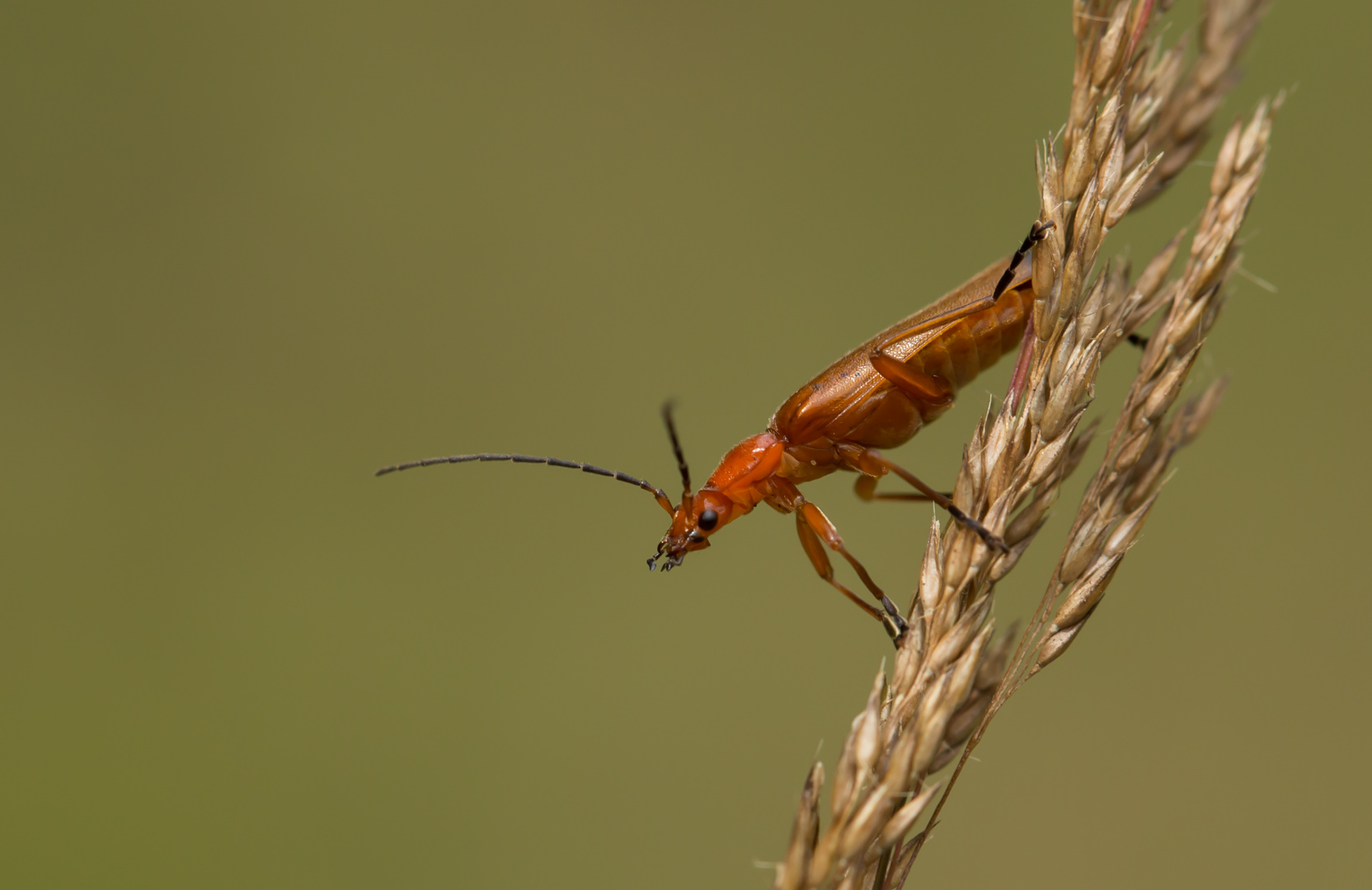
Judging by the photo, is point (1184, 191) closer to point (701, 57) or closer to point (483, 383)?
point (701, 57)

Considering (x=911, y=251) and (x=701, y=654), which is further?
(x=911, y=251)

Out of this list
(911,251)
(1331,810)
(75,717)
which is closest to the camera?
(1331,810)

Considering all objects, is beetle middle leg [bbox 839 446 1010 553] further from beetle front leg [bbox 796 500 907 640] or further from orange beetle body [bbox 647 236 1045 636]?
beetle front leg [bbox 796 500 907 640]

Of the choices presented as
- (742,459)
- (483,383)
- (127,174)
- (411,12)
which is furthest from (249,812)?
(411,12)

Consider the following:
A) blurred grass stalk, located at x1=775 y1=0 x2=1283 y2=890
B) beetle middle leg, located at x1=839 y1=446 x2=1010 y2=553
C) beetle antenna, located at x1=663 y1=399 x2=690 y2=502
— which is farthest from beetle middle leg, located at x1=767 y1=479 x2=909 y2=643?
blurred grass stalk, located at x1=775 y1=0 x2=1283 y2=890

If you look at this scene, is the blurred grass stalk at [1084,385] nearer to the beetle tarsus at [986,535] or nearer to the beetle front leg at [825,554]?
the beetle tarsus at [986,535]

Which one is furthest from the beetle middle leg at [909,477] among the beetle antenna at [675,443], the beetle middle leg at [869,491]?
the beetle antenna at [675,443]

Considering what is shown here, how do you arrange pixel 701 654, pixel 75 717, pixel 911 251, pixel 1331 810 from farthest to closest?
pixel 911 251 < pixel 701 654 < pixel 75 717 < pixel 1331 810

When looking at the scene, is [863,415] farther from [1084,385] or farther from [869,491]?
[1084,385]
